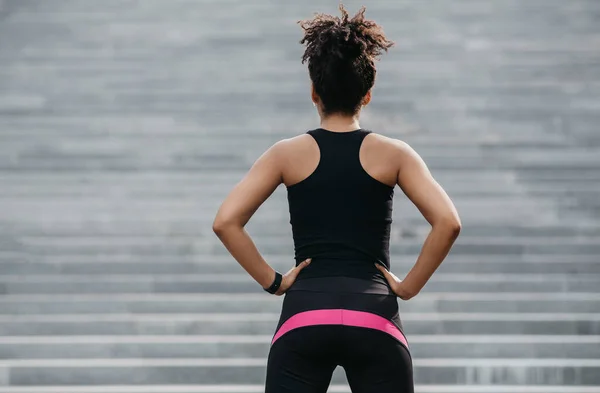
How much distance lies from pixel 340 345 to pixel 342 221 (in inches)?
10.6

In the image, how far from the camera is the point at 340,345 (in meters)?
2.14

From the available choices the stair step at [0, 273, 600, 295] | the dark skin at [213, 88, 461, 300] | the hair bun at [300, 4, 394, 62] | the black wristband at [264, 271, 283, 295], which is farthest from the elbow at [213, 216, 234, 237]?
the stair step at [0, 273, 600, 295]

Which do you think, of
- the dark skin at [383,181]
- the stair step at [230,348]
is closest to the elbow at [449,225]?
the dark skin at [383,181]

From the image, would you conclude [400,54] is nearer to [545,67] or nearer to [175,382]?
[545,67]

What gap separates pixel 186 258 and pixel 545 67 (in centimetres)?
350

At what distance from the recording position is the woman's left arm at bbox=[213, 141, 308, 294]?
7.36 feet

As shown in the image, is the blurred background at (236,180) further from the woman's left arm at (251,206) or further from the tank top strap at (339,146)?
the tank top strap at (339,146)

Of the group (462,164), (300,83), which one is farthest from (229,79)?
(462,164)

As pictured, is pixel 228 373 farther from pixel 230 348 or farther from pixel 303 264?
pixel 303 264

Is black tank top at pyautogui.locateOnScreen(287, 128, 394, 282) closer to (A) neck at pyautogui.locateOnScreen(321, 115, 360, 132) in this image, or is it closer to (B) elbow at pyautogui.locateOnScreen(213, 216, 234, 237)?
(A) neck at pyautogui.locateOnScreen(321, 115, 360, 132)

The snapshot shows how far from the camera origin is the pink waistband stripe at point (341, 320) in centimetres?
214

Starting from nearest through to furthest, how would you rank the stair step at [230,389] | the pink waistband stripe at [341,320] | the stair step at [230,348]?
the pink waistband stripe at [341,320] < the stair step at [230,389] < the stair step at [230,348]

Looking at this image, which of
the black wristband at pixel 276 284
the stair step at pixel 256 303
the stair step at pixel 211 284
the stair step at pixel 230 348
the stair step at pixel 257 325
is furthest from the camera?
the stair step at pixel 211 284

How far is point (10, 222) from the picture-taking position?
6.71m
